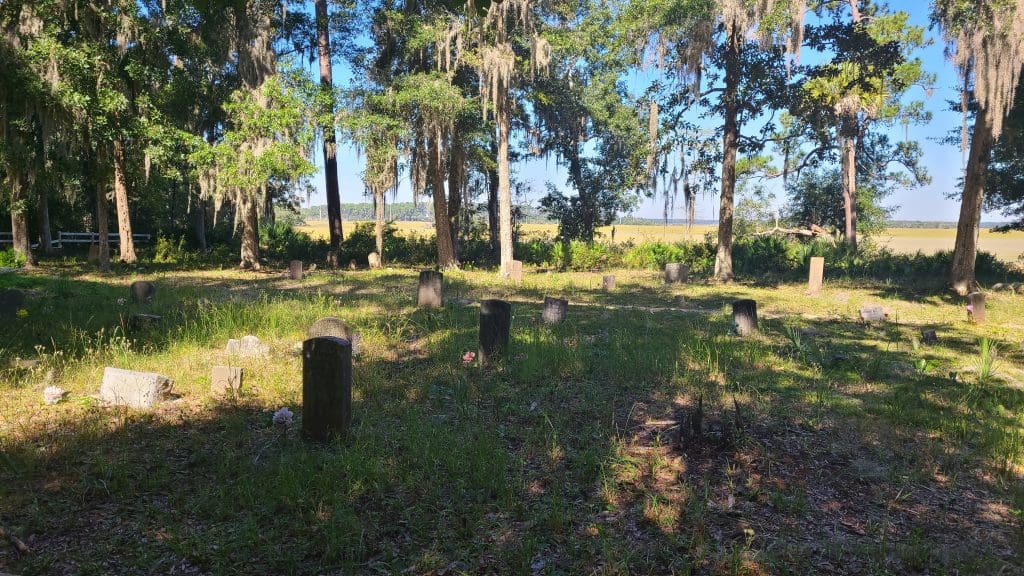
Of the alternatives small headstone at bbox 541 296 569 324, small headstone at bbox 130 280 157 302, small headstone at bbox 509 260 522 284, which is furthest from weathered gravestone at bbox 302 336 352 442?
small headstone at bbox 509 260 522 284

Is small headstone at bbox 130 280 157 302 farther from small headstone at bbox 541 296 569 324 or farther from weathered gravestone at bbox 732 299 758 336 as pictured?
weathered gravestone at bbox 732 299 758 336

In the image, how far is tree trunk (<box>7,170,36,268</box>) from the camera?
17859 mm

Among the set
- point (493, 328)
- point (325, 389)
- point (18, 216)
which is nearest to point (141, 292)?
point (493, 328)

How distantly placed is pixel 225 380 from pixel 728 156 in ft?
57.7

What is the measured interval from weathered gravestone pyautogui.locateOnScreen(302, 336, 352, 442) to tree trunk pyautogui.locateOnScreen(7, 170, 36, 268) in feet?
62.1

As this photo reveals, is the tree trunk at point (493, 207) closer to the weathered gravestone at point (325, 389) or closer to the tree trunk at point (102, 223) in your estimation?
the tree trunk at point (102, 223)

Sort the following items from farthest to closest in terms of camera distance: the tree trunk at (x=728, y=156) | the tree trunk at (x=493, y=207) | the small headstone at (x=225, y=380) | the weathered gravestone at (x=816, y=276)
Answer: the tree trunk at (x=493, y=207) → the tree trunk at (x=728, y=156) → the weathered gravestone at (x=816, y=276) → the small headstone at (x=225, y=380)

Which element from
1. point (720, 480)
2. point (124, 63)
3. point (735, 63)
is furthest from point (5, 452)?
point (735, 63)

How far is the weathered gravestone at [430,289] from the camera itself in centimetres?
1149

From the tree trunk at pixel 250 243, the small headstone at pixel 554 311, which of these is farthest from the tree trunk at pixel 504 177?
the small headstone at pixel 554 311

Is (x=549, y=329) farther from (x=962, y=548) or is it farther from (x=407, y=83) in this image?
(x=407, y=83)

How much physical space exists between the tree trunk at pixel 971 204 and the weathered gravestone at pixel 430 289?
1484cm

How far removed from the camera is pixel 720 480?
4.11m

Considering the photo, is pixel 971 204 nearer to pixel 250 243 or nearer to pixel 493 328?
pixel 493 328
